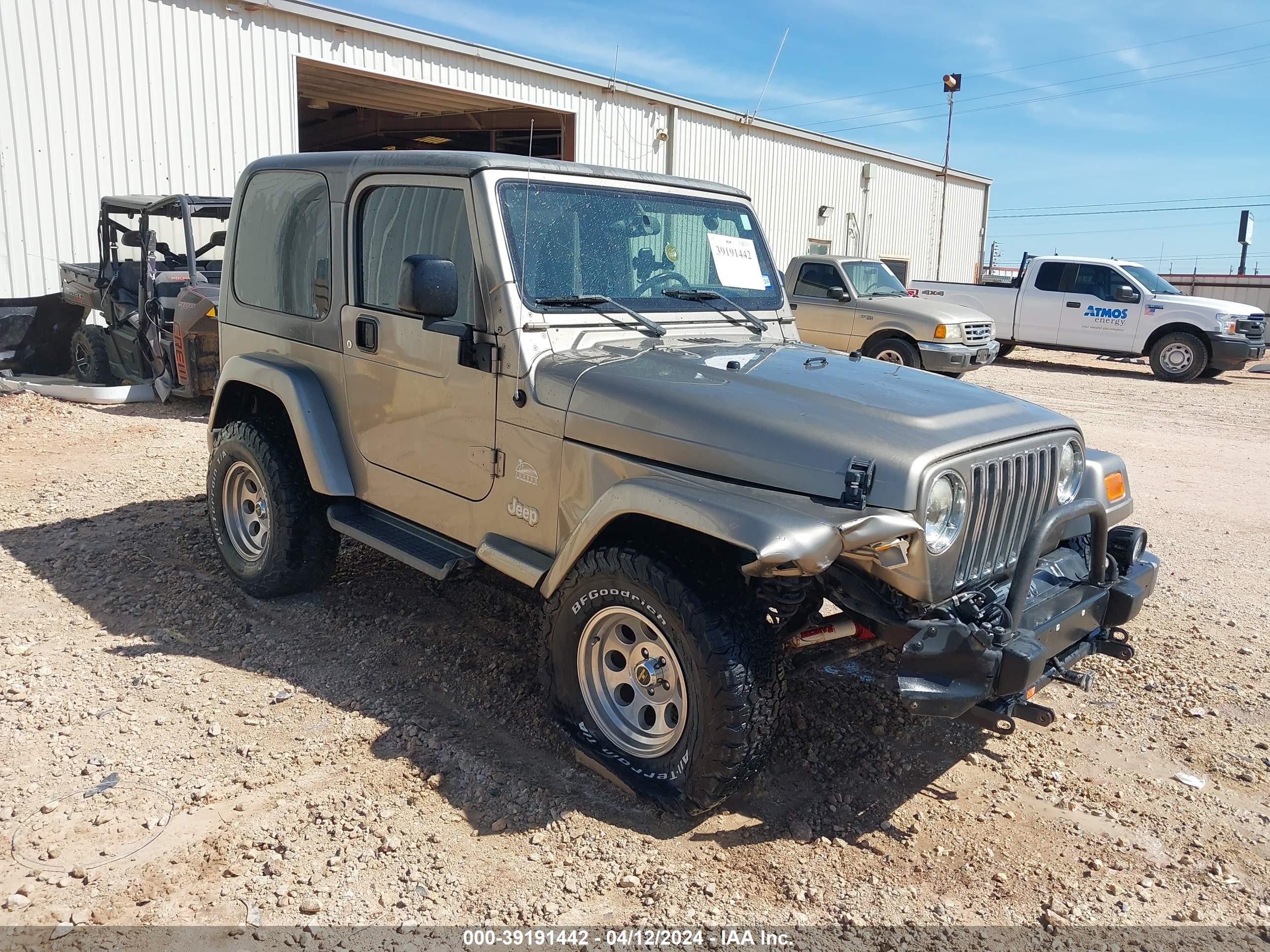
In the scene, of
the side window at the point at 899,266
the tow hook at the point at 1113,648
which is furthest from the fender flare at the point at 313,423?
the side window at the point at 899,266

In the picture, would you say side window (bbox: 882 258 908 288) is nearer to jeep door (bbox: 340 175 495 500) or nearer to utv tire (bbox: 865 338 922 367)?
utv tire (bbox: 865 338 922 367)

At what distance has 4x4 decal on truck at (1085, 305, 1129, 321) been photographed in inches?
631

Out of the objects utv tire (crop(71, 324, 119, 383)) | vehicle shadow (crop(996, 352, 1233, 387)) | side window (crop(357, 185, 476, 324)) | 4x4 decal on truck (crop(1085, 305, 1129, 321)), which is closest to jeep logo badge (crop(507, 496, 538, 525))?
side window (crop(357, 185, 476, 324))

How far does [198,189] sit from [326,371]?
9199 millimetres

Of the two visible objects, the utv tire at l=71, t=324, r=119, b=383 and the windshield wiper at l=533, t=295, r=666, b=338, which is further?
the utv tire at l=71, t=324, r=119, b=383

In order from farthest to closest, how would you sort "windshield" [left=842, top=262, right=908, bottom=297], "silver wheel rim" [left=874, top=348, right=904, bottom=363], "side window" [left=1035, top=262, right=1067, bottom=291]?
1. "side window" [left=1035, top=262, right=1067, bottom=291]
2. "windshield" [left=842, top=262, right=908, bottom=297]
3. "silver wheel rim" [left=874, top=348, right=904, bottom=363]

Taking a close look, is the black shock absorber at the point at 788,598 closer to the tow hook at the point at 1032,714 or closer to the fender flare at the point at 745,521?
the fender flare at the point at 745,521

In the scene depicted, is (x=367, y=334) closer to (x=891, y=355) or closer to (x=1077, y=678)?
(x=1077, y=678)

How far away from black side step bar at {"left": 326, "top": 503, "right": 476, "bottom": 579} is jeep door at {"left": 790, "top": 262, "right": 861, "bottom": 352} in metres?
9.45

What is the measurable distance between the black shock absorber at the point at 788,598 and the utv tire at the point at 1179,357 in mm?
15012

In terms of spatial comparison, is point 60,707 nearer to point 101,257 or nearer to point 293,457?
point 293,457

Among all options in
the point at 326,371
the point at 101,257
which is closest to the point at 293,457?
the point at 326,371

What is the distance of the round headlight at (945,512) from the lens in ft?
9.41

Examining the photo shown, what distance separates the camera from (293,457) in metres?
4.68
